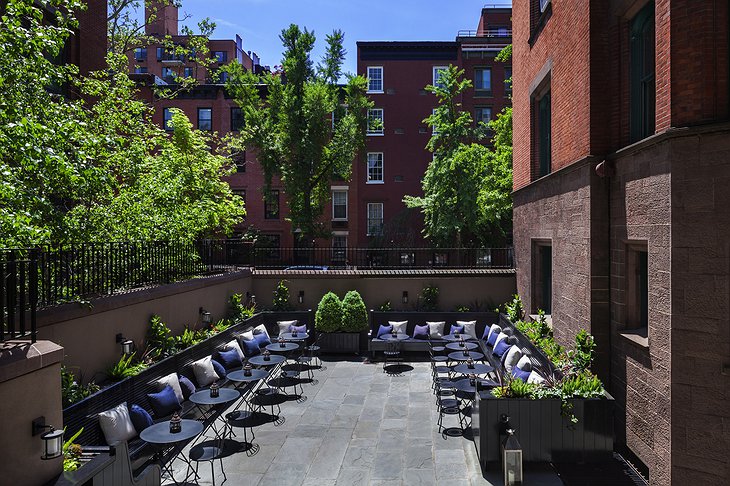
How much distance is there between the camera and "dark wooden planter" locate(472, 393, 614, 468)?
30.5ft

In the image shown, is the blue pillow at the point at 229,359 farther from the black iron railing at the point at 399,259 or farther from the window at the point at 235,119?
the window at the point at 235,119

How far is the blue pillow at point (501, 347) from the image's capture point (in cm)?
1484

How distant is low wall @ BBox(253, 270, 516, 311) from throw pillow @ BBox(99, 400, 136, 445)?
11684mm

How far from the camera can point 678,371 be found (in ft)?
26.1

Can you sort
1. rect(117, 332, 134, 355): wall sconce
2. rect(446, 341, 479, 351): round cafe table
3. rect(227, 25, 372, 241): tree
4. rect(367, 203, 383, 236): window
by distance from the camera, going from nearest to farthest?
rect(117, 332, 134, 355): wall sconce, rect(446, 341, 479, 351): round cafe table, rect(227, 25, 372, 241): tree, rect(367, 203, 383, 236): window

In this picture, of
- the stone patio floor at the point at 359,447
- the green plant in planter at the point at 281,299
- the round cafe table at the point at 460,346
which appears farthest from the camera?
the green plant in planter at the point at 281,299

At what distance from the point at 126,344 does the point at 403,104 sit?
32355 mm

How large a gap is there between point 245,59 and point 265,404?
61349mm

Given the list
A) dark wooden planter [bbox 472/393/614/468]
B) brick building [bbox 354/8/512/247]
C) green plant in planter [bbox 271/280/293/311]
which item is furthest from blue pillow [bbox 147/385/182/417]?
brick building [bbox 354/8/512/247]

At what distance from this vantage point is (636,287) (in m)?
10.1

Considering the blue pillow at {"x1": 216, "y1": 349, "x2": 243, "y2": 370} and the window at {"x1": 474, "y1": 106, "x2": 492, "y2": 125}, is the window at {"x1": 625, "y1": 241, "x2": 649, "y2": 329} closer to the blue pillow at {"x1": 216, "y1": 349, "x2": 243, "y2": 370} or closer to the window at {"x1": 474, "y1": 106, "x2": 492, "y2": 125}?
the blue pillow at {"x1": 216, "y1": 349, "x2": 243, "y2": 370}

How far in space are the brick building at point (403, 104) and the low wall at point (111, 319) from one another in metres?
23.9

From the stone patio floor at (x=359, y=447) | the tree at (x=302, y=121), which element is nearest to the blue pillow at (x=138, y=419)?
the stone patio floor at (x=359, y=447)

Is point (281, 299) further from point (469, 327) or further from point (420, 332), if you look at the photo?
point (469, 327)
